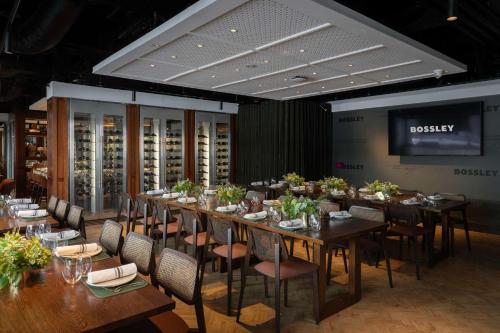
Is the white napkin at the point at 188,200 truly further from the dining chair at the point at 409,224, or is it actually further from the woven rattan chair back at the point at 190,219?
the dining chair at the point at 409,224

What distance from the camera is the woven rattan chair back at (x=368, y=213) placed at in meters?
4.04

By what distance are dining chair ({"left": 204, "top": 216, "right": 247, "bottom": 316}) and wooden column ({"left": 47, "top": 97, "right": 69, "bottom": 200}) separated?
4486 mm

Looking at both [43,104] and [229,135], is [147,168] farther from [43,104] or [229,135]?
[43,104]

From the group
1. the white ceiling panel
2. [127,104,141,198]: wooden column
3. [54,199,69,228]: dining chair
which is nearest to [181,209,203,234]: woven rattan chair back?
[54,199,69,228]: dining chair

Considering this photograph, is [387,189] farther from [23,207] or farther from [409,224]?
[23,207]

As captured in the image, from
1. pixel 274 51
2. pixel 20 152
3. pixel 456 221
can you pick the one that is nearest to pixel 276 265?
pixel 274 51

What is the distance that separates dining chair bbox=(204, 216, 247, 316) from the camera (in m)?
3.55

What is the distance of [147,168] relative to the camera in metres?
8.59

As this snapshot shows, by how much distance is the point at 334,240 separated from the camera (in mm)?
3123

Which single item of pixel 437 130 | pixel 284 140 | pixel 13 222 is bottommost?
pixel 13 222

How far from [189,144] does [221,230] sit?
557cm

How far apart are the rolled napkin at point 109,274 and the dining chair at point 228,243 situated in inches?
60.2

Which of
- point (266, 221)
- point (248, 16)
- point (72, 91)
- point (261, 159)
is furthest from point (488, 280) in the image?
point (72, 91)

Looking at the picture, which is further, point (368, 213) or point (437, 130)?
point (437, 130)
